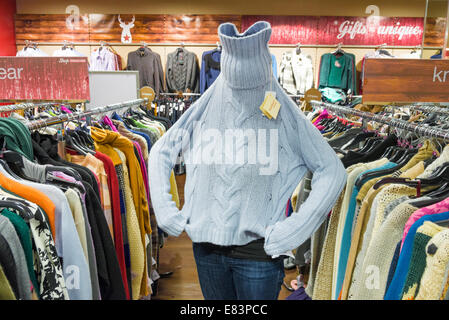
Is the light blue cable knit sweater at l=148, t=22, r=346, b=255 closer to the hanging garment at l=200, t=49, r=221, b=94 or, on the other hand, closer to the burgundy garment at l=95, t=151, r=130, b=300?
the burgundy garment at l=95, t=151, r=130, b=300

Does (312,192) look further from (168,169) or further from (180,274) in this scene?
(180,274)

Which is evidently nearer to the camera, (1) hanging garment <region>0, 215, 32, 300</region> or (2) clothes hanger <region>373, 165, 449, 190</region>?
(1) hanging garment <region>0, 215, 32, 300</region>

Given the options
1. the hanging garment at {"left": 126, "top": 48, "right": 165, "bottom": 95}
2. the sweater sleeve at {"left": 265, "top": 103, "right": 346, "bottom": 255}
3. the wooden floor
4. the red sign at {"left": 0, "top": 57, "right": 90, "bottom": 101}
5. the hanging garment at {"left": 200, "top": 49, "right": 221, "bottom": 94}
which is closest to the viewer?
the sweater sleeve at {"left": 265, "top": 103, "right": 346, "bottom": 255}

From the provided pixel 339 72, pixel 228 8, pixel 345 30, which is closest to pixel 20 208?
pixel 339 72

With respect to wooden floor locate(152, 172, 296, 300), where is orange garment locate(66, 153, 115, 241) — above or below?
above

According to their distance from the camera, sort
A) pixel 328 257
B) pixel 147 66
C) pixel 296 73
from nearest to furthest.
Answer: pixel 328 257 → pixel 296 73 → pixel 147 66

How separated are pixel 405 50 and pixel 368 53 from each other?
590 millimetres

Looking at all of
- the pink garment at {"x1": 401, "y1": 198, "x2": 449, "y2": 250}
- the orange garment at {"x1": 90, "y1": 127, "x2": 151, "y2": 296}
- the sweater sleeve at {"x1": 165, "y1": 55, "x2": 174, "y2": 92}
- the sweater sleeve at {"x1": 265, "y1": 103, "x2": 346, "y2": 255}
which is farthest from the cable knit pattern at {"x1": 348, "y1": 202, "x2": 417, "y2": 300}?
the sweater sleeve at {"x1": 165, "y1": 55, "x2": 174, "y2": 92}

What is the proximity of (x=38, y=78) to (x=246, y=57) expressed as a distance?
1.12 metres

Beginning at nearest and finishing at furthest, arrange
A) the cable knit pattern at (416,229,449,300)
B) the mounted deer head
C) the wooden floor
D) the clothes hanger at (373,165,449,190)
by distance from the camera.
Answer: the cable knit pattern at (416,229,449,300)
the clothes hanger at (373,165,449,190)
the wooden floor
the mounted deer head

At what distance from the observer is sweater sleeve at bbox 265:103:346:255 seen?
1068mm

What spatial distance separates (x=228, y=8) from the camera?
5.88m

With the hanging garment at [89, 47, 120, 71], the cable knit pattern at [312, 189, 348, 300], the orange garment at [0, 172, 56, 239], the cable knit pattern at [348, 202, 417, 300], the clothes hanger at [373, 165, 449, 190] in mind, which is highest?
the hanging garment at [89, 47, 120, 71]
